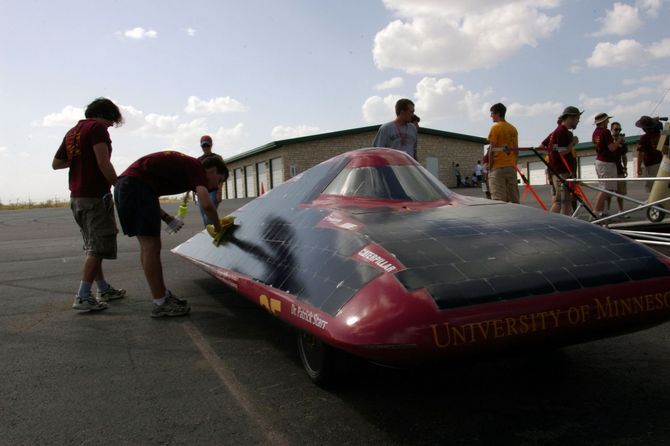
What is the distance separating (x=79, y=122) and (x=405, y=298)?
3.99 metres

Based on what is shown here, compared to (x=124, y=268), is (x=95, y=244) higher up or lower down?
higher up

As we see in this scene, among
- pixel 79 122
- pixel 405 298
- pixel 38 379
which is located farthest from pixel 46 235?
pixel 405 298

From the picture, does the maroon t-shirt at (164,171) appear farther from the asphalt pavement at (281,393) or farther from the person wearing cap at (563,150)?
the person wearing cap at (563,150)

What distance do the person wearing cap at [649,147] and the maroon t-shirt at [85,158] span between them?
8652mm

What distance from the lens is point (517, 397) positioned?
2523mm

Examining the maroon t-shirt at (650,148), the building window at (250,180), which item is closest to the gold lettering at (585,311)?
the maroon t-shirt at (650,148)

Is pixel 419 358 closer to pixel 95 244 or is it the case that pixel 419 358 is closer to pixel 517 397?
pixel 517 397

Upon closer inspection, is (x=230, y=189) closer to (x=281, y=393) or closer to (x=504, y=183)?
(x=504, y=183)

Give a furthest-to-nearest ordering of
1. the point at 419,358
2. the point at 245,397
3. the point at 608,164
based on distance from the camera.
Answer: the point at 608,164 < the point at 245,397 < the point at 419,358

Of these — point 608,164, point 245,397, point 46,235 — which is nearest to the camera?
point 245,397

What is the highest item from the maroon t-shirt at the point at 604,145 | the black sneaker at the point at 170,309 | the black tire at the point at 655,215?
the maroon t-shirt at the point at 604,145

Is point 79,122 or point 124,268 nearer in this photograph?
point 79,122

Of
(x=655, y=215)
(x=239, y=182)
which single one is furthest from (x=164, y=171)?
(x=239, y=182)

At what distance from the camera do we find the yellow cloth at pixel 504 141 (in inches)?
279
